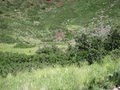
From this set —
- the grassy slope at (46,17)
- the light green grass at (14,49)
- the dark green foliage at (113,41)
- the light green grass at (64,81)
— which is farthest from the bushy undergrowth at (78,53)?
the grassy slope at (46,17)

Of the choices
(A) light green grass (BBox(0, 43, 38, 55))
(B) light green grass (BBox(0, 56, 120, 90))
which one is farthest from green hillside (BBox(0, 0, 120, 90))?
(B) light green grass (BBox(0, 56, 120, 90))

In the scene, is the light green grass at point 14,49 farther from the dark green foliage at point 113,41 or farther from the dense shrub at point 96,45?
the dark green foliage at point 113,41

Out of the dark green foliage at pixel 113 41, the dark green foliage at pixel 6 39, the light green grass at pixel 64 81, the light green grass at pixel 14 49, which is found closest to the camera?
the light green grass at pixel 64 81

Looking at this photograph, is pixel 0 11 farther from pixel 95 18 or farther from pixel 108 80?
pixel 108 80

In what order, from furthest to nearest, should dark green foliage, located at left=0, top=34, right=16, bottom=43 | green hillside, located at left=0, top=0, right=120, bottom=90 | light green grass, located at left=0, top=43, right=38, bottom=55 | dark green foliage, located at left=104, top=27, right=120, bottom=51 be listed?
dark green foliage, located at left=0, top=34, right=16, bottom=43 → light green grass, located at left=0, top=43, right=38, bottom=55 → dark green foliage, located at left=104, top=27, right=120, bottom=51 → green hillside, located at left=0, top=0, right=120, bottom=90

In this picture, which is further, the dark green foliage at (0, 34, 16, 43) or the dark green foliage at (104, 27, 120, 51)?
the dark green foliage at (0, 34, 16, 43)

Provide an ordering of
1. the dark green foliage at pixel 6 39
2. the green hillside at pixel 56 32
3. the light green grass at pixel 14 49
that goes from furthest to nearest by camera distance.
Result: the dark green foliage at pixel 6 39
the light green grass at pixel 14 49
the green hillside at pixel 56 32

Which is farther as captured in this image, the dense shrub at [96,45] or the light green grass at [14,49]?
the light green grass at [14,49]

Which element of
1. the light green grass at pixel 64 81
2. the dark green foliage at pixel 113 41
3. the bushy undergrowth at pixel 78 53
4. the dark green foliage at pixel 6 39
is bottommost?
the dark green foliage at pixel 6 39

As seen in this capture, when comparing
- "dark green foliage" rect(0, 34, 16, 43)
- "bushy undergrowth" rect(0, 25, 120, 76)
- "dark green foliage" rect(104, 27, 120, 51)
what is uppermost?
"dark green foliage" rect(104, 27, 120, 51)

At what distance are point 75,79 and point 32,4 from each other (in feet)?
202

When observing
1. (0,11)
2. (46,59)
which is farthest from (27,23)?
(46,59)

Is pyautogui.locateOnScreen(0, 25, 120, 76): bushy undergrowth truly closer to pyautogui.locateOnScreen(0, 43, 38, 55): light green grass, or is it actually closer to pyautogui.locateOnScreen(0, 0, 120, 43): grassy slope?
pyautogui.locateOnScreen(0, 43, 38, 55): light green grass

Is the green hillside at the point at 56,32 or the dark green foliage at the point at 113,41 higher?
the dark green foliage at the point at 113,41
